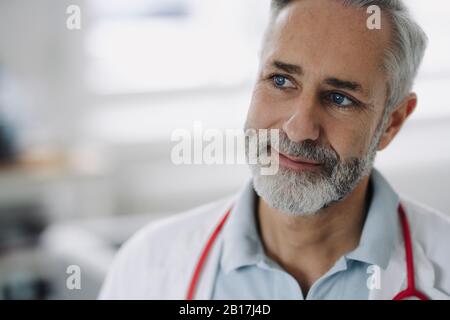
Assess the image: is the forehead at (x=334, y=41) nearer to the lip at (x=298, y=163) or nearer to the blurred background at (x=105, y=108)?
the lip at (x=298, y=163)

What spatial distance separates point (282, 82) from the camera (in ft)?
2.25

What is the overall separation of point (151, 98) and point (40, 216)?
20.3 inches

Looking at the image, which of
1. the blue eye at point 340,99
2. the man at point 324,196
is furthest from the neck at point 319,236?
the blue eye at point 340,99

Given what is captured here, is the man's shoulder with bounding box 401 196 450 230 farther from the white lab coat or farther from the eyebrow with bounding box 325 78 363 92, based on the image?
the eyebrow with bounding box 325 78 363 92

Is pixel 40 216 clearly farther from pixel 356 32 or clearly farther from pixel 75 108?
pixel 356 32

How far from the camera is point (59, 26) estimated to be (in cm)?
221

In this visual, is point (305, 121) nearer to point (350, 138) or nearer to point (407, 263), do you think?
point (350, 138)

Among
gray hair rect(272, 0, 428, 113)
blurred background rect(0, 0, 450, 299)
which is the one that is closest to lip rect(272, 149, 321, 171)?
gray hair rect(272, 0, 428, 113)

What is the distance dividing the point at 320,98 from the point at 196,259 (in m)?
0.27

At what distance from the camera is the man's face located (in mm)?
661

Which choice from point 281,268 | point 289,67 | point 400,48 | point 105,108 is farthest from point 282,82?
point 105,108

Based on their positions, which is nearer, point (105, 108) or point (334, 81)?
point (334, 81)

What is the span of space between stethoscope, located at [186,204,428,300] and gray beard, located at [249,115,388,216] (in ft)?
0.27

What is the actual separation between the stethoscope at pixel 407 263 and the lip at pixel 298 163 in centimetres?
14
